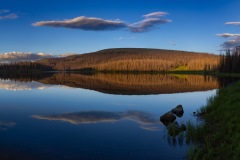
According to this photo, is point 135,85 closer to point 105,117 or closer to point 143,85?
point 143,85

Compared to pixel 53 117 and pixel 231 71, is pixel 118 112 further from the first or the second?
pixel 231 71

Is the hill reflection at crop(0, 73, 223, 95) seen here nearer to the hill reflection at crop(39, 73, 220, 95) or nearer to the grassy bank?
the hill reflection at crop(39, 73, 220, 95)

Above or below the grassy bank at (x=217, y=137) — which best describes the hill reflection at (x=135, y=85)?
below

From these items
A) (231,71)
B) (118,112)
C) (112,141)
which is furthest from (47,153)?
(231,71)

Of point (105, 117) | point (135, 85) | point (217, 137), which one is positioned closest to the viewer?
point (217, 137)

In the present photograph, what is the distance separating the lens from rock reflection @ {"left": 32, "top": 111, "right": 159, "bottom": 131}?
23786mm

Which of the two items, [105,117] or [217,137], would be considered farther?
[105,117]

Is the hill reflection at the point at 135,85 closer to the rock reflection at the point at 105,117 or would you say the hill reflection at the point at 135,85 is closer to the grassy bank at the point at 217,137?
the rock reflection at the point at 105,117

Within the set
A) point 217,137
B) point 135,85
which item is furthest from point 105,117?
point 135,85

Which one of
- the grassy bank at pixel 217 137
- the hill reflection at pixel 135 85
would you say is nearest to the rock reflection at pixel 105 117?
the grassy bank at pixel 217 137

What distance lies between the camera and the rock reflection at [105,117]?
78.0 feet

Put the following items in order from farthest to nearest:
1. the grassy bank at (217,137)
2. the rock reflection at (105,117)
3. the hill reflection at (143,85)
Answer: the hill reflection at (143,85), the rock reflection at (105,117), the grassy bank at (217,137)

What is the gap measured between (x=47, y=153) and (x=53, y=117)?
11231 millimetres

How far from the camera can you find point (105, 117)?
2623cm
